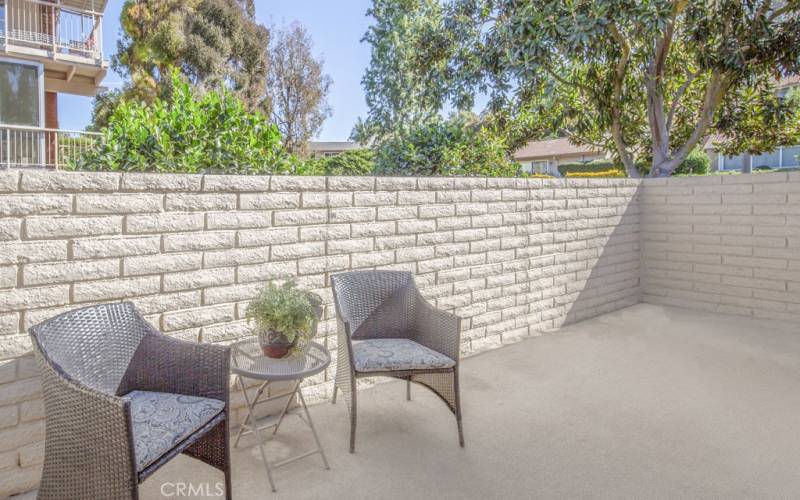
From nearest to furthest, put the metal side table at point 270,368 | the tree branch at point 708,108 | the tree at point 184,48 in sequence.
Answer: the metal side table at point 270,368 < the tree branch at point 708,108 < the tree at point 184,48

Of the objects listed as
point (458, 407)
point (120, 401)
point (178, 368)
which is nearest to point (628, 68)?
point (458, 407)

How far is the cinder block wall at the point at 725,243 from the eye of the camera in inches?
203

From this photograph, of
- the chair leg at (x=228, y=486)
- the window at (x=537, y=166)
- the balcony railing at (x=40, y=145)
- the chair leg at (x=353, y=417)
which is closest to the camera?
the chair leg at (x=228, y=486)

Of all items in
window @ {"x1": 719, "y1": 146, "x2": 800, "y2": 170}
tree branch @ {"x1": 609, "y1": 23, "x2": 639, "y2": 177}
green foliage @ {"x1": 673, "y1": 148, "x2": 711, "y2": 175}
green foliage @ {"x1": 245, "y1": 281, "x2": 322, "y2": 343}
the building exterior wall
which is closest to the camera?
green foliage @ {"x1": 245, "y1": 281, "x2": 322, "y2": 343}

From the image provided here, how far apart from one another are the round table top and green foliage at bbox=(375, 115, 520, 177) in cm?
350

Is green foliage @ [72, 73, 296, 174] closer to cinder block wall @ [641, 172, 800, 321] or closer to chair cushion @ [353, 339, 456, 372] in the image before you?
chair cushion @ [353, 339, 456, 372]

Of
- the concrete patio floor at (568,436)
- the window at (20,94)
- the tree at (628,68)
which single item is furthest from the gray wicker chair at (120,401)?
the window at (20,94)

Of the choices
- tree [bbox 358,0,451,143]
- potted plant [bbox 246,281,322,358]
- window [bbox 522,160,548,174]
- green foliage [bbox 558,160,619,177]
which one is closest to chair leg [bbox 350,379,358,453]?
potted plant [bbox 246,281,322,358]

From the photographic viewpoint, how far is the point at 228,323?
273cm

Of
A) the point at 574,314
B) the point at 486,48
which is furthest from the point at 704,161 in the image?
the point at 574,314

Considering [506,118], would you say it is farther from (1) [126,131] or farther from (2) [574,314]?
(1) [126,131]

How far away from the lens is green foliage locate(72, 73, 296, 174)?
366cm

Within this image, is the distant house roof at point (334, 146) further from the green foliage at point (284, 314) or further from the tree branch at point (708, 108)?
the green foliage at point (284, 314)

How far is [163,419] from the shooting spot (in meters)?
1.87
